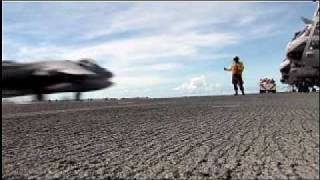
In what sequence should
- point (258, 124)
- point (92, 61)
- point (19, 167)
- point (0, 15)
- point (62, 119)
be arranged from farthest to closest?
1. point (62, 119)
2. point (258, 124)
3. point (19, 167)
4. point (0, 15)
5. point (92, 61)

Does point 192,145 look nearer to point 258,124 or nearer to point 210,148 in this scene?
point 210,148

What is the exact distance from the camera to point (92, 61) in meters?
3.04

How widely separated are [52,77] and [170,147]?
10.9ft

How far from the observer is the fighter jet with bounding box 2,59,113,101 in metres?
2.98

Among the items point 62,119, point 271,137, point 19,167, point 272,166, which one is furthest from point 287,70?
point 62,119

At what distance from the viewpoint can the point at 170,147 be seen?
6258mm

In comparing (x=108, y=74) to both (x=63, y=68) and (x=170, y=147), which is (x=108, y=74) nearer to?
(x=63, y=68)

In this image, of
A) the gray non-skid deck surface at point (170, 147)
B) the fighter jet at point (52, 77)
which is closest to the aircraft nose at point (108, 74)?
the fighter jet at point (52, 77)

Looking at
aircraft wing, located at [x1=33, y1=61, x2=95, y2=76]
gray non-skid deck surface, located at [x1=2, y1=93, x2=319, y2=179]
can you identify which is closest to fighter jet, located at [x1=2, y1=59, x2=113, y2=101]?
aircraft wing, located at [x1=33, y1=61, x2=95, y2=76]

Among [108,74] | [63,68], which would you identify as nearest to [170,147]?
[108,74]

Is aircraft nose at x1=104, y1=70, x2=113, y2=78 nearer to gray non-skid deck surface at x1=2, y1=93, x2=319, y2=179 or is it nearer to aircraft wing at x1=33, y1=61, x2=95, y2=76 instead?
aircraft wing at x1=33, y1=61, x2=95, y2=76

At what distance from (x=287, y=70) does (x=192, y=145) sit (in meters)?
1.52

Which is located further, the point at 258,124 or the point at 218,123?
the point at 218,123

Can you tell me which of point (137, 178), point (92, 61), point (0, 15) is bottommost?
point (137, 178)
